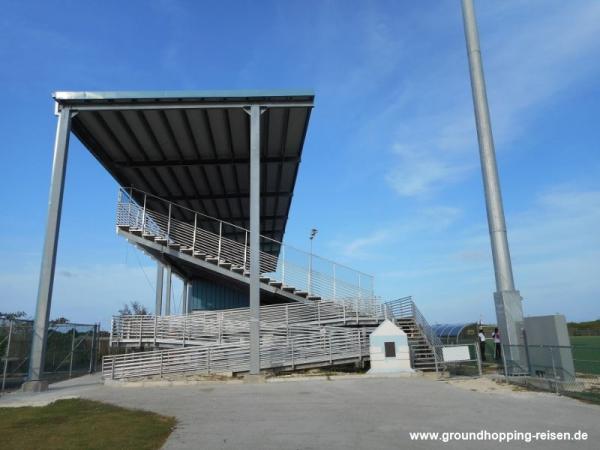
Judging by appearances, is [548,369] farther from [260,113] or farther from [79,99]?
[79,99]

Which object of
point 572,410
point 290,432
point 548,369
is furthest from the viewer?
point 548,369

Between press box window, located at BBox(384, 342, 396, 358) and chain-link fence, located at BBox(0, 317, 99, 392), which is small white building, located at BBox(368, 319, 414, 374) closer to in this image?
press box window, located at BBox(384, 342, 396, 358)

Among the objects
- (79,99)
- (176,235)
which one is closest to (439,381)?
(176,235)

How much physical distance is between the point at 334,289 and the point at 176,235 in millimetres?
8261

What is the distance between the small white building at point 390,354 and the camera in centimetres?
1573

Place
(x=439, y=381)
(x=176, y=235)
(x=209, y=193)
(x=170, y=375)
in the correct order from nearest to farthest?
(x=439, y=381), (x=170, y=375), (x=176, y=235), (x=209, y=193)

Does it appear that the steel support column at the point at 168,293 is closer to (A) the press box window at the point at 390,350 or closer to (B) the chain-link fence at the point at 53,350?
(B) the chain-link fence at the point at 53,350

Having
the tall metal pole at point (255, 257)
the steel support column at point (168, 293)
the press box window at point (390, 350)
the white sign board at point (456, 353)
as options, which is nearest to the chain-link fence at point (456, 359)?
the white sign board at point (456, 353)

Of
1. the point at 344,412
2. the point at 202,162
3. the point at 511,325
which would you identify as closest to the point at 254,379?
the point at 344,412

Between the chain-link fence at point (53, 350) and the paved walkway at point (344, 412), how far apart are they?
1657mm

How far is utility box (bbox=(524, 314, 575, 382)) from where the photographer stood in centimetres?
1155

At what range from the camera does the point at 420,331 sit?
18.8 m

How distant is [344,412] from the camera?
888 cm

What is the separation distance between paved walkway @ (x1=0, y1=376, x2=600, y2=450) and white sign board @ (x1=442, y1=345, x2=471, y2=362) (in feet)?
3.84
